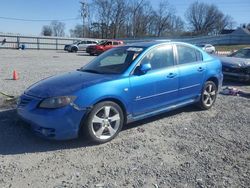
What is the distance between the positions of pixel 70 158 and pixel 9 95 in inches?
167

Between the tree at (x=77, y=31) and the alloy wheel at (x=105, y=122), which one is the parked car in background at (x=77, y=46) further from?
the tree at (x=77, y=31)

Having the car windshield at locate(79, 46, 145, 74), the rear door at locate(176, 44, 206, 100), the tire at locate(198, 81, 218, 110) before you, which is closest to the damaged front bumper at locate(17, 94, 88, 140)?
the car windshield at locate(79, 46, 145, 74)

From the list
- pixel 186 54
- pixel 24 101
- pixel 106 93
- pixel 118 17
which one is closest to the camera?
pixel 106 93

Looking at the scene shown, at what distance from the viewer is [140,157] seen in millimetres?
4031

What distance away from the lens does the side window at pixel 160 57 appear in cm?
520

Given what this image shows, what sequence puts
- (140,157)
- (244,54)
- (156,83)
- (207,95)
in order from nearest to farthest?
(140,157) < (156,83) < (207,95) < (244,54)

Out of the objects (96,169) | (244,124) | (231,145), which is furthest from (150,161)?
(244,124)

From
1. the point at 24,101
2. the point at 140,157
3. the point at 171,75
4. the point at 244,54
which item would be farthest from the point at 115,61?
the point at 244,54

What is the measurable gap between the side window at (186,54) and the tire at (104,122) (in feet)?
6.46

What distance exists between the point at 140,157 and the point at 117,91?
1129 mm

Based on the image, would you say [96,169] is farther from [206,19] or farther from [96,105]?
[206,19]

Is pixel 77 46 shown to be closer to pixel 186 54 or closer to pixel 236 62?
Answer: pixel 236 62

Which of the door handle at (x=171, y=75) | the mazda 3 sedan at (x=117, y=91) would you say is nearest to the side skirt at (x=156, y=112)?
the mazda 3 sedan at (x=117, y=91)

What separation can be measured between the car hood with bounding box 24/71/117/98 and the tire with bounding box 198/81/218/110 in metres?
2.51
